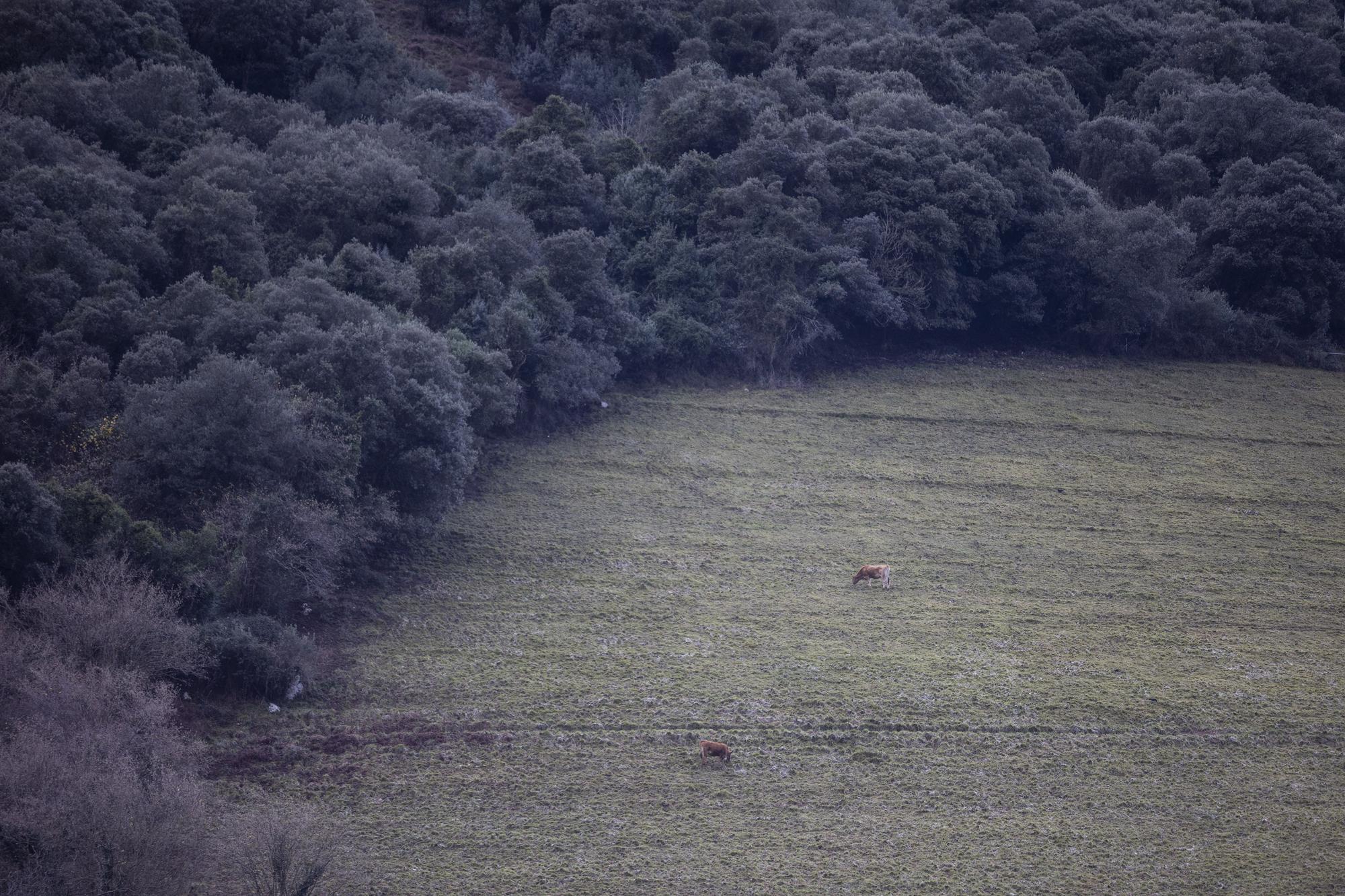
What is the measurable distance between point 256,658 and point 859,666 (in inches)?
592

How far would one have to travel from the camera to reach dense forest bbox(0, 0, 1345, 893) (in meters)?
29.0

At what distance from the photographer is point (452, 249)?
47.3 meters

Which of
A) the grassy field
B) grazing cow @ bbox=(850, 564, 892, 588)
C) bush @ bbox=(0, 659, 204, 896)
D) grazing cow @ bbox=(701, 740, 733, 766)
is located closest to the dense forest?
bush @ bbox=(0, 659, 204, 896)

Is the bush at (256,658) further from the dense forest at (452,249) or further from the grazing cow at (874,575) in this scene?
the grazing cow at (874,575)

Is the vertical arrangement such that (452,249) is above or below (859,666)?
above

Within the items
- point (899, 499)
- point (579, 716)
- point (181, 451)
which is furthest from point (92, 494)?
point (899, 499)

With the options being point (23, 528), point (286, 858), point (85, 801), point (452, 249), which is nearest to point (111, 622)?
point (23, 528)

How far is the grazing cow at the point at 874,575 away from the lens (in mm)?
38812

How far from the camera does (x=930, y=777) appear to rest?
29.5 metres

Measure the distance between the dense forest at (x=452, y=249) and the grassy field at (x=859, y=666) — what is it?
3229 mm

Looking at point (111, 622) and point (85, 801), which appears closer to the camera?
point (85, 801)

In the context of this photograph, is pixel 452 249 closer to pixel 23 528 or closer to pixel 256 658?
pixel 256 658

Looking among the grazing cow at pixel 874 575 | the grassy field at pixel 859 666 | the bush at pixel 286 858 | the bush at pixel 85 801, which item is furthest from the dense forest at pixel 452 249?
the grazing cow at pixel 874 575

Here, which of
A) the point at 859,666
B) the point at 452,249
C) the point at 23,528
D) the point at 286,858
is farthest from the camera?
the point at 452,249
